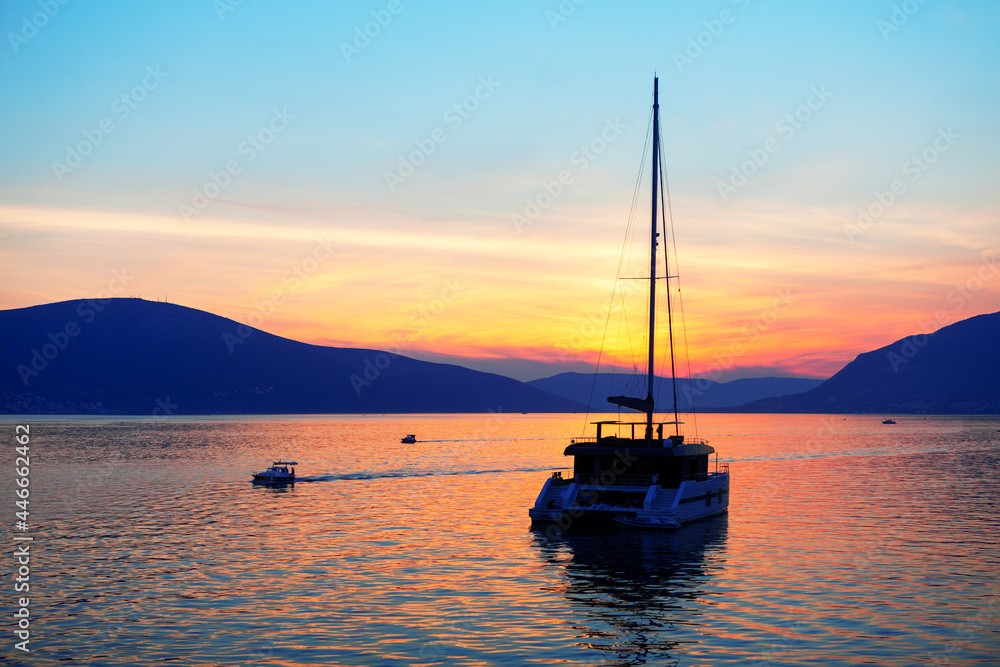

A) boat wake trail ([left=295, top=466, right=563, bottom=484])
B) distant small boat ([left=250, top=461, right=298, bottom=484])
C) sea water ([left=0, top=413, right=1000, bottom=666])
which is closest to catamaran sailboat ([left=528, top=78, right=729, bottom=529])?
sea water ([left=0, top=413, right=1000, bottom=666])

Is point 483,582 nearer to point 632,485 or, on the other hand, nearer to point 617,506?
point 617,506

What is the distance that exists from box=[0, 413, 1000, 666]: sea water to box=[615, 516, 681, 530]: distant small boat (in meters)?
0.76

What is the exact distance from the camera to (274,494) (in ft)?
226

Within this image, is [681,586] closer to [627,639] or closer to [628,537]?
[627,639]

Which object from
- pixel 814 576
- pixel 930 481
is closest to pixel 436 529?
pixel 814 576

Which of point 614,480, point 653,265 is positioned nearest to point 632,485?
point 614,480

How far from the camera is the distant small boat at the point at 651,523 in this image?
149ft

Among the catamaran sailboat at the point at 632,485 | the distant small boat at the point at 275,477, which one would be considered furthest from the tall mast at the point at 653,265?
the distant small boat at the point at 275,477

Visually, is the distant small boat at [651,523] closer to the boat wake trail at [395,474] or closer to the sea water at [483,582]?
the sea water at [483,582]

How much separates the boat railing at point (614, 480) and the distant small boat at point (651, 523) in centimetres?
287

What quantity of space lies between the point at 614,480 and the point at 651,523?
370cm

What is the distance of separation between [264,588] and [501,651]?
1120 cm

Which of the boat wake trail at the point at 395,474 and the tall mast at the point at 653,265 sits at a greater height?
the tall mast at the point at 653,265

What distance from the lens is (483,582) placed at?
105 feet
